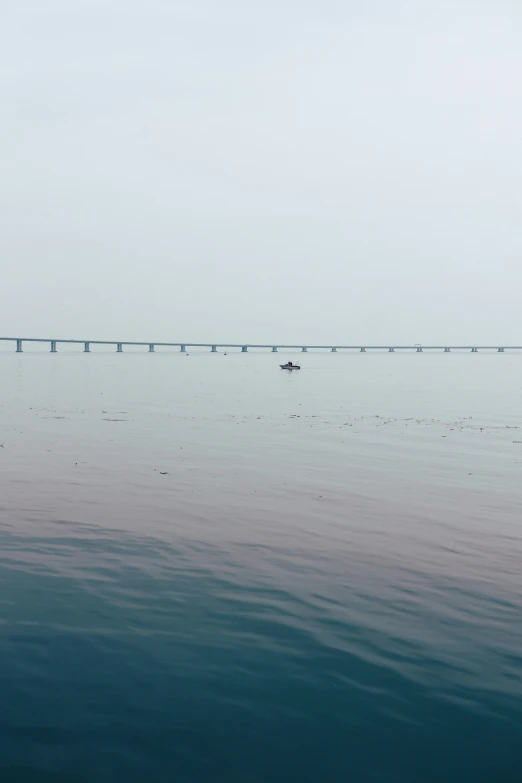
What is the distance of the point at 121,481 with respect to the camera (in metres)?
33.2

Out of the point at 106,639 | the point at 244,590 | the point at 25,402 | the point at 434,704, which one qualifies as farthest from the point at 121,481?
the point at 25,402

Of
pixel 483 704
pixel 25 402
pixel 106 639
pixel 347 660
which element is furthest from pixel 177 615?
pixel 25 402

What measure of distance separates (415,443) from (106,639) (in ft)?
124

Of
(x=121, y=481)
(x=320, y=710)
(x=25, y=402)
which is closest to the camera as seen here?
(x=320, y=710)

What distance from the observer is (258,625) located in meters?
15.7

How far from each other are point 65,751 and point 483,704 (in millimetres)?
6905

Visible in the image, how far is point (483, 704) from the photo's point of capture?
12453 millimetres

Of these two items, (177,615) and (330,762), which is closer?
(330,762)

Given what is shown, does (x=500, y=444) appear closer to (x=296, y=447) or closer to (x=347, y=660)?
(x=296, y=447)

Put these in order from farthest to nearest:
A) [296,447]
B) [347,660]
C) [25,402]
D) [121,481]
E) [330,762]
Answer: [25,402], [296,447], [121,481], [347,660], [330,762]

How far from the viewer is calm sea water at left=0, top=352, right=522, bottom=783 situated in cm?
1120

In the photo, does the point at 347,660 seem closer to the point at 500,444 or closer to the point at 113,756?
the point at 113,756

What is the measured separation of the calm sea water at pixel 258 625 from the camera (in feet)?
36.7

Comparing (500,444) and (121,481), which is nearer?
(121,481)
